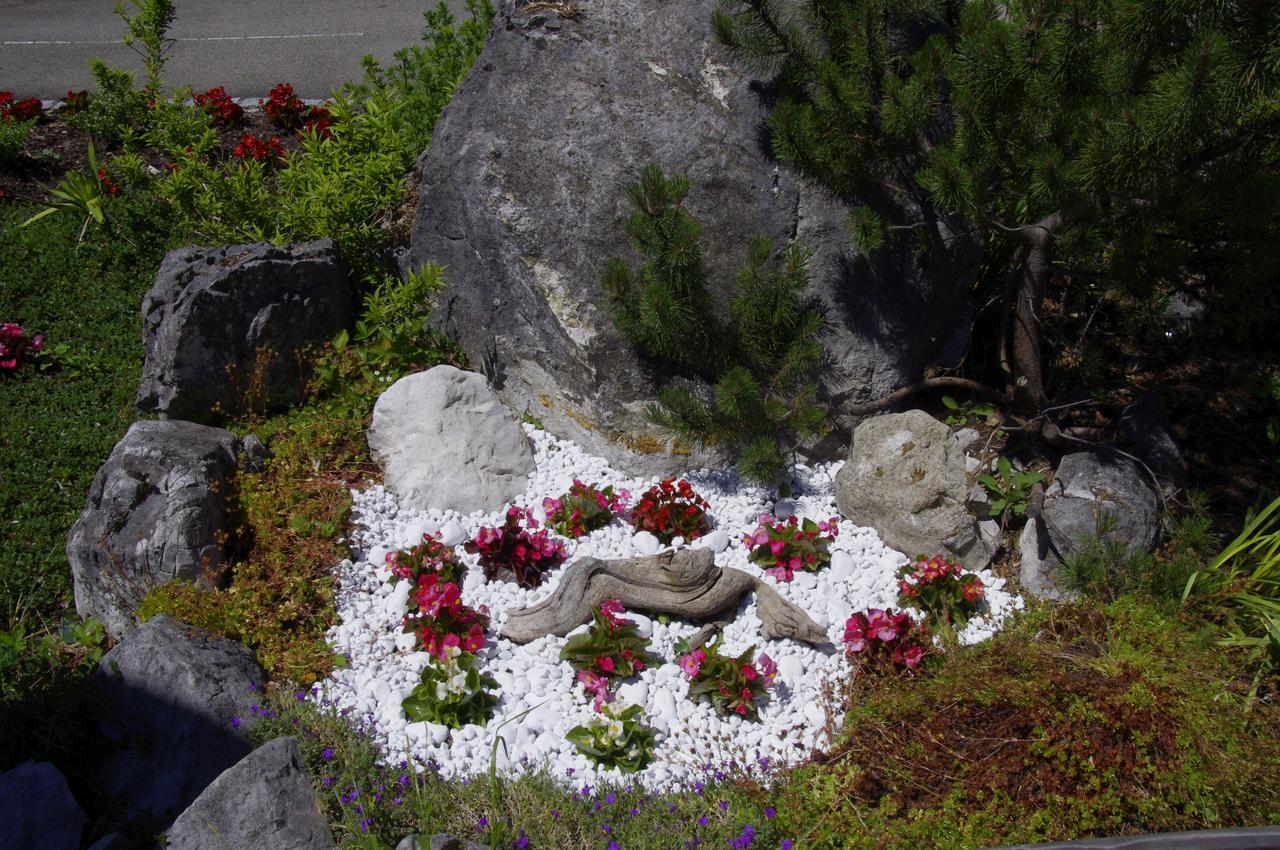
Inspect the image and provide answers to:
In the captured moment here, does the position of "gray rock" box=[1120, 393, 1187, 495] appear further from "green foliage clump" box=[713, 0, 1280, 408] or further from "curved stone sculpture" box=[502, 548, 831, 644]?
"curved stone sculpture" box=[502, 548, 831, 644]

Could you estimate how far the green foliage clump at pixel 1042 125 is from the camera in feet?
10.8

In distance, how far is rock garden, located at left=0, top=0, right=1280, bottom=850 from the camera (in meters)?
3.37

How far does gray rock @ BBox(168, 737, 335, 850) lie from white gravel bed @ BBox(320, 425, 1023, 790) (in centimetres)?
A: 41

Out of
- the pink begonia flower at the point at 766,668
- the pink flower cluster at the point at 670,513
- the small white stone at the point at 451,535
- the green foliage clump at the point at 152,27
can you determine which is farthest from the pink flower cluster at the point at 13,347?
the pink begonia flower at the point at 766,668

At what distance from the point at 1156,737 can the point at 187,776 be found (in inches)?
137

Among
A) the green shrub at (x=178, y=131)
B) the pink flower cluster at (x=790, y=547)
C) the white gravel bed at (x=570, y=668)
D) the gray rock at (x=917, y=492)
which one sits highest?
the green shrub at (x=178, y=131)

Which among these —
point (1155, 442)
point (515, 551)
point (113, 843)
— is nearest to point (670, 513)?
point (515, 551)

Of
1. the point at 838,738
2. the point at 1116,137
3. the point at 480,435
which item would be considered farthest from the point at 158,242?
the point at 1116,137

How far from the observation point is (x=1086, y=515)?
4195 millimetres

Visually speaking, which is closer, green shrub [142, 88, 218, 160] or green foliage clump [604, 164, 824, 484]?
green foliage clump [604, 164, 824, 484]

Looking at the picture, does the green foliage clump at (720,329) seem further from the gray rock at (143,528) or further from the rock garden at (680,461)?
the gray rock at (143,528)

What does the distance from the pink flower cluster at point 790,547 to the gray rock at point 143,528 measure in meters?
2.42

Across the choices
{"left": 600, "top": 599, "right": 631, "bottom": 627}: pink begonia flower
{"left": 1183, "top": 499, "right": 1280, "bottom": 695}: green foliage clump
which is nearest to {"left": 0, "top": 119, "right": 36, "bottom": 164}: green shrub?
{"left": 600, "top": 599, "right": 631, "bottom": 627}: pink begonia flower

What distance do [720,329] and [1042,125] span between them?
1.60m
